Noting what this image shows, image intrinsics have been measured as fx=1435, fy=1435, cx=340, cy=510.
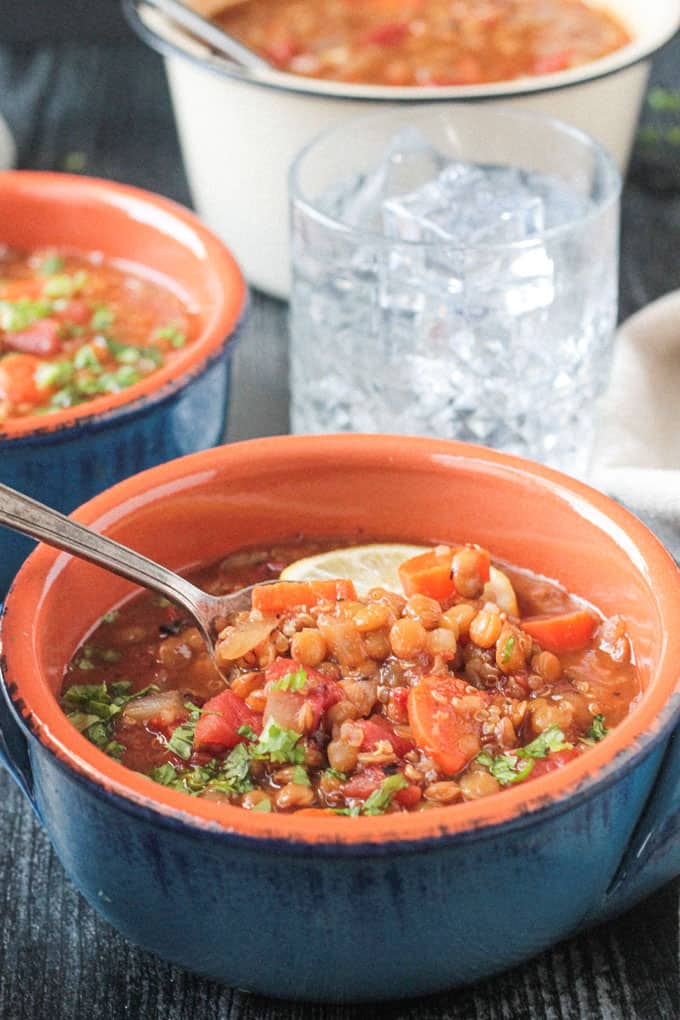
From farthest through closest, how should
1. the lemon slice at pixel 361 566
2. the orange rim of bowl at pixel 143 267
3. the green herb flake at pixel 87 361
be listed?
the green herb flake at pixel 87 361 < the orange rim of bowl at pixel 143 267 < the lemon slice at pixel 361 566

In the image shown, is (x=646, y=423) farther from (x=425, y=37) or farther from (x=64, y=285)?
(x=425, y=37)

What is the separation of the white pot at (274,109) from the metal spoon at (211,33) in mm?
36

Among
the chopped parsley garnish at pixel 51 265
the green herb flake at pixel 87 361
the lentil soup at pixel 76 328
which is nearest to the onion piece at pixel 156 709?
the lentil soup at pixel 76 328

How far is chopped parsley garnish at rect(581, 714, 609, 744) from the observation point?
2059 millimetres

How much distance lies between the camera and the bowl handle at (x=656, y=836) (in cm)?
190

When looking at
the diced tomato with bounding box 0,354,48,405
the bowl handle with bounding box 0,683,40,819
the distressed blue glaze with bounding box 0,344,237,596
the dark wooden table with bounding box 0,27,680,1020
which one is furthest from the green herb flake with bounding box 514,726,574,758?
the diced tomato with bounding box 0,354,48,405

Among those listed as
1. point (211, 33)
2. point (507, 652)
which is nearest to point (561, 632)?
point (507, 652)

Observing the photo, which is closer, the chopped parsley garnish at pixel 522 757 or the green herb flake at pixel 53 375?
the chopped parsley garnish at pixel 522 757

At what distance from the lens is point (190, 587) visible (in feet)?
7.47

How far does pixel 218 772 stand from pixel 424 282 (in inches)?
50.4

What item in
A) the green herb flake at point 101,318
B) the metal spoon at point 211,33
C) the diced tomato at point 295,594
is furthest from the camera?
the metal spoon at point 211,33

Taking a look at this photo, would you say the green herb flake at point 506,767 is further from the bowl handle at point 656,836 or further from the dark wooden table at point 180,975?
the dark wooden table at point 180,975

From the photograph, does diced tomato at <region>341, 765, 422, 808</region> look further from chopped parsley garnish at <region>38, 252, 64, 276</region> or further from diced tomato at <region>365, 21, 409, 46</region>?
diced tomato at <region>365, 21, 409, 46</region>

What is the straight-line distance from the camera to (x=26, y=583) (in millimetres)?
2117
